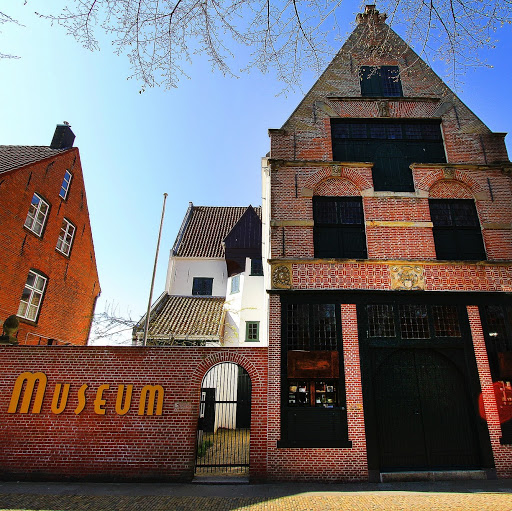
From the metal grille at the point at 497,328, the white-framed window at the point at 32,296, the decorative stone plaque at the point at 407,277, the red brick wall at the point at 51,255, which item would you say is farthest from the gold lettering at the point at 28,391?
the metal grille at the point at 497,328

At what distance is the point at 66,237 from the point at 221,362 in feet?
42.4

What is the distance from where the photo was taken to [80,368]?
8.97m

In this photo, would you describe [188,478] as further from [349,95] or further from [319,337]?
[349,95]

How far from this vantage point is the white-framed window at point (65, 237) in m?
17.1

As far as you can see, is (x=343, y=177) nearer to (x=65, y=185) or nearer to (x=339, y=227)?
(x=339, y=227)

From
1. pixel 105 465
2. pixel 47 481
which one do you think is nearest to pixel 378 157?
pixel 105 465

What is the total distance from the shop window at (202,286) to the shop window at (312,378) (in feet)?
40.0

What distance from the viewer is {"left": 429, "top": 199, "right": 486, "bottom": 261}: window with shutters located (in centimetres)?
1063

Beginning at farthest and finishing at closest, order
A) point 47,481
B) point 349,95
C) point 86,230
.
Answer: point 86,230 < point 349,95 < point 47,481

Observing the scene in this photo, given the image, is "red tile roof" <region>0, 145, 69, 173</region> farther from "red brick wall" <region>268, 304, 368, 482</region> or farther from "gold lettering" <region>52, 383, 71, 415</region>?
"red brick wall" <region>268, 304, 368, 482</region>

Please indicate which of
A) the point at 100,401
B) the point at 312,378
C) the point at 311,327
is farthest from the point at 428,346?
the point at 100,401

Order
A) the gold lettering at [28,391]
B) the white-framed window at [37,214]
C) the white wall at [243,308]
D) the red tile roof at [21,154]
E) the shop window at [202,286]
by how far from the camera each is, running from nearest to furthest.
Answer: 1. the gold lettering at [28,391]
2. the red tile roof at [21,154]
3. the white-framed window at [37,214]
4. the white wall at [243,308]
5. the shop window at [202,286]

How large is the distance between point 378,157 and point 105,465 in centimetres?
1230

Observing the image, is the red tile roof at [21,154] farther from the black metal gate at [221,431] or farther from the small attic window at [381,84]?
the small attic window at [381,84]
